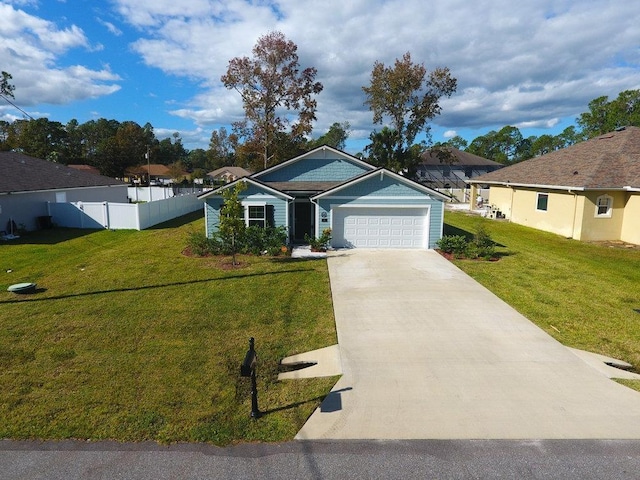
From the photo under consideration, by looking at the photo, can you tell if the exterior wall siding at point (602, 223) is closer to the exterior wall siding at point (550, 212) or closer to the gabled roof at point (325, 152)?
the exterior wall siding at point (550, 212)

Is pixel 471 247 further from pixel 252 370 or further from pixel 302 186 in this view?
pixel 252 370

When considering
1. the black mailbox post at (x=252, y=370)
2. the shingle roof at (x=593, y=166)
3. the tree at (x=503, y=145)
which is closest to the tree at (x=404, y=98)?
the shingle roof at (x=593, y=166)

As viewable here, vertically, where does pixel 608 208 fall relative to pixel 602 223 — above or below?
above

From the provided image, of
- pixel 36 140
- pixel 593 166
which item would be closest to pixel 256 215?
pixel 593 166

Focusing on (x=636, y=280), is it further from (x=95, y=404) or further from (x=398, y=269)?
(x=95, y=404)

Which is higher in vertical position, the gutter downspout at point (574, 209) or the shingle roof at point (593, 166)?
the shingle roof at point (593, 166)

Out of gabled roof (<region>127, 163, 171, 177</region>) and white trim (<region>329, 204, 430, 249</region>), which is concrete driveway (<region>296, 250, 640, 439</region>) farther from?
gabled roof (<region>127, 163, 171, 177</region>)
